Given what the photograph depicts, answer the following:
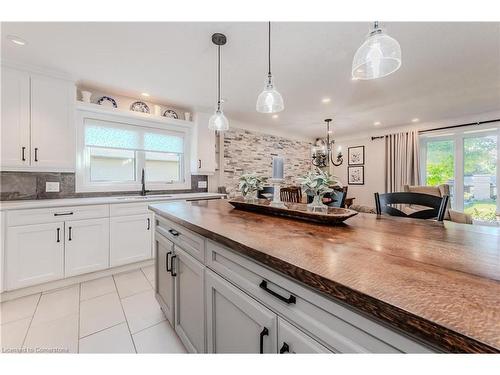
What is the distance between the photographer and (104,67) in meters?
2.49

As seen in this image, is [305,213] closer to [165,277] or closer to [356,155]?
[165,277]

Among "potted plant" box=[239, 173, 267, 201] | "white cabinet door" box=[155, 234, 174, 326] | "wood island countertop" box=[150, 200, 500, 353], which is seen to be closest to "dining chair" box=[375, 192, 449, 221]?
"wood island countertop" box=[150, 200, 500, 353]

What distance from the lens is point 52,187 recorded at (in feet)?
9.05

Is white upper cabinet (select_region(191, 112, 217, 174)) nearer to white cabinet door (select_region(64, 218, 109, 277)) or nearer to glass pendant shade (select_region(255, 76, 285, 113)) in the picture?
white cabinet door (select_region(64, 218, 109, 277))

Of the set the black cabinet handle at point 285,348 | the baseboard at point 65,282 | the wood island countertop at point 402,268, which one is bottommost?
the baseboard at point 65,282

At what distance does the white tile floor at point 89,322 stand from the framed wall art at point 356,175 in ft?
18.2

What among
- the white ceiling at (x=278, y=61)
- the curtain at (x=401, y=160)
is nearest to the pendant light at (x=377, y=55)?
the white ceiling at (x=278, y=61)

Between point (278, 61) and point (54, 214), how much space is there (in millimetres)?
2921

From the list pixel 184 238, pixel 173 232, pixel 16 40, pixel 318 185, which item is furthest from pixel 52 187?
pixel 318 185

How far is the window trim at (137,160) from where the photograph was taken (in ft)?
9.61

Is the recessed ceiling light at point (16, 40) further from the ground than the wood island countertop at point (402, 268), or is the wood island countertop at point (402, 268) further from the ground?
the recessed ceiling light at point (16, 40)

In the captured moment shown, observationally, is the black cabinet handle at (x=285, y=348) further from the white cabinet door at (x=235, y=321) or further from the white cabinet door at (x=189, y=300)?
the white cabinet door at (x=189, y=300)
